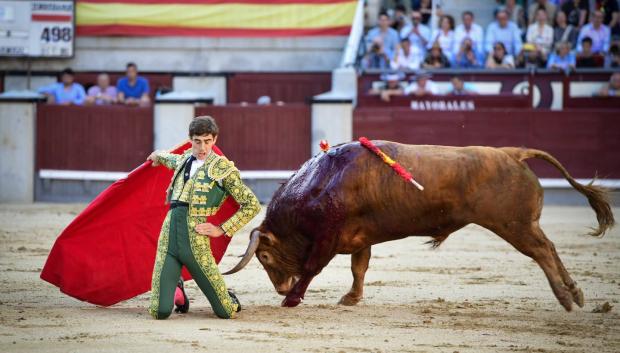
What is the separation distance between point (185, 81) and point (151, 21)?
968 mm

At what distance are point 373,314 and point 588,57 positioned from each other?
342 inches

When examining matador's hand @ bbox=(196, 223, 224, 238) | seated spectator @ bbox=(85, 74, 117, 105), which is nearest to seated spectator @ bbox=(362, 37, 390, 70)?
seated spectator @ bbox=(85, 74, 117, 105)

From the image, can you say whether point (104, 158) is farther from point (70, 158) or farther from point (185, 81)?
point (185, 81)

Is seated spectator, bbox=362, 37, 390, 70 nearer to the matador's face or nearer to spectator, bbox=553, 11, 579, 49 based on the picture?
spectator, bbox=553, 11, 579, 49

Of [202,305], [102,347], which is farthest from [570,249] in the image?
[102,347]

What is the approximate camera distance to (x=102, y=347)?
537cm

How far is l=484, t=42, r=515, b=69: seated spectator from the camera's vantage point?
1439 centimetres

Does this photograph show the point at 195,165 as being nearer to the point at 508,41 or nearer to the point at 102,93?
the point at 102,93

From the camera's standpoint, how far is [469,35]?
1474cm

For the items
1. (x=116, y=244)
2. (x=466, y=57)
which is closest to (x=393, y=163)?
(x=116, y=244)

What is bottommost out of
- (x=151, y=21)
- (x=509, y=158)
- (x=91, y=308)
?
(x=91, y=308)

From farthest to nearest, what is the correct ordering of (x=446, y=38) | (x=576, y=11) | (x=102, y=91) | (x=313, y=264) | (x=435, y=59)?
(x=576, y=11), (x=102, y=91), (x=446, y=38), (x=435, y=59), (x=313, y=264)

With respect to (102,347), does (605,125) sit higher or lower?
higher

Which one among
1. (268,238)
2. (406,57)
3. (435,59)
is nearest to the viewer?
(268,238)
